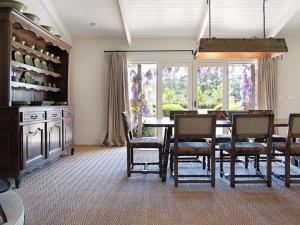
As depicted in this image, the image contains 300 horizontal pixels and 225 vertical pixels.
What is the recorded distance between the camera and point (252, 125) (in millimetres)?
3629

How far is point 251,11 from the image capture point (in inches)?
247

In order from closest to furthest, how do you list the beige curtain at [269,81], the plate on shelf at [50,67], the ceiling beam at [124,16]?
1. the ceiling beam at [124,16]
2. the plate on shelf at [50,67]
3. the beige curtain at [269,81]

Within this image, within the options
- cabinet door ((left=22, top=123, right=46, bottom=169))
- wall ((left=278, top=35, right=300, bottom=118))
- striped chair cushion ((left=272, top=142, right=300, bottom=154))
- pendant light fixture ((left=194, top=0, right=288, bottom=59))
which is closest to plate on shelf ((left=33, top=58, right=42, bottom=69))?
cabinet door ((left=22, top=123, right=46, bottom=169))

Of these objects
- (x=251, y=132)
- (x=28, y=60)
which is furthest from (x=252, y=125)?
(x=28, y=60)

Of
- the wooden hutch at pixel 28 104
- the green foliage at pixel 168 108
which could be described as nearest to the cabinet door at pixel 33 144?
the wooden hutch at pixel 28 104

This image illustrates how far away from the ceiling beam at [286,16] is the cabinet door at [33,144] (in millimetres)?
5014

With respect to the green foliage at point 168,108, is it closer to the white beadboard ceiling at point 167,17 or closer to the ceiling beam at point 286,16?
the white beadboard ceiling at point 167,17

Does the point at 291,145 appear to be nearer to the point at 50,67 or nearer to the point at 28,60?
the point at 28,60

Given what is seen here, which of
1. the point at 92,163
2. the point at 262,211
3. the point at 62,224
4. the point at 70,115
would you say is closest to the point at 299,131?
the point at 262,211

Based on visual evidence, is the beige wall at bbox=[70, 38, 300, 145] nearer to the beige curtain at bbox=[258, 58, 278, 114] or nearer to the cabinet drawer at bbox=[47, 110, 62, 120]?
the beige curtain at bbox=[258, 58, 278, 114]

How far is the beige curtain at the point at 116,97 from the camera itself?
725 centimetres

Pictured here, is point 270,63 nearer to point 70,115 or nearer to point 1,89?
point 70,115

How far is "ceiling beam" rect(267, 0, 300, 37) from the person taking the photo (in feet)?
19.3

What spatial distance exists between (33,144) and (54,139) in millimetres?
821
